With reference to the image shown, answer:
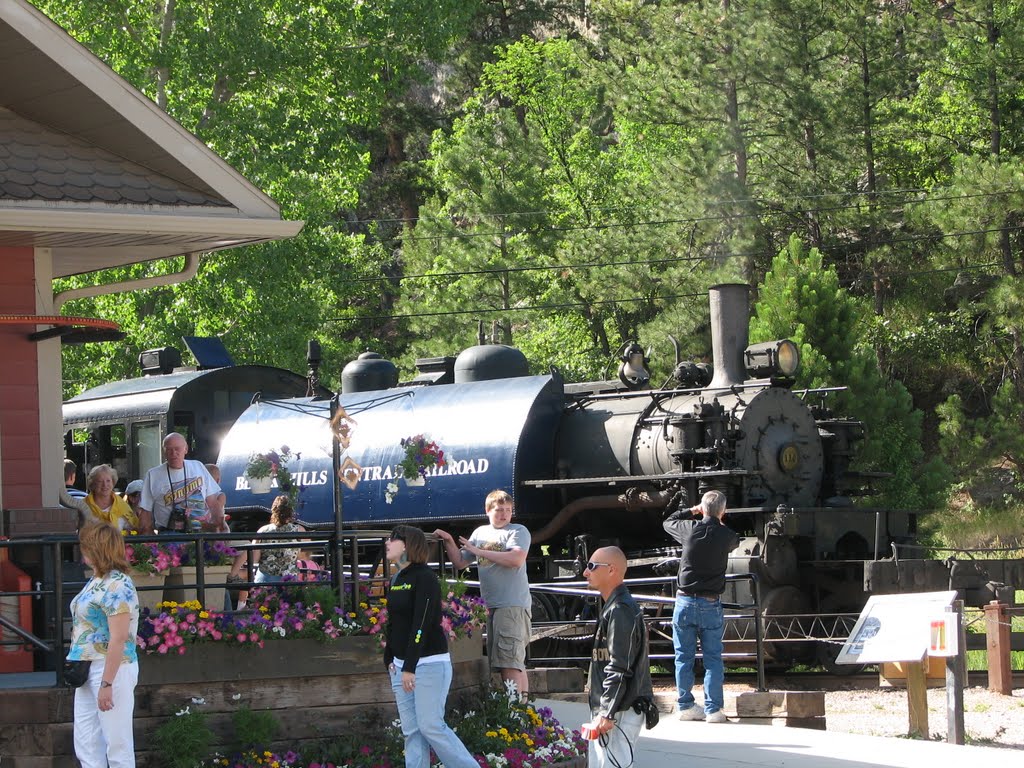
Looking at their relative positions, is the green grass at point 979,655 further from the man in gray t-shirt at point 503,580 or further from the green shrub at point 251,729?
the green shrub at point 251,729

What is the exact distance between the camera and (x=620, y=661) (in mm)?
7227

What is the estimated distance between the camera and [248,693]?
8.67 meters

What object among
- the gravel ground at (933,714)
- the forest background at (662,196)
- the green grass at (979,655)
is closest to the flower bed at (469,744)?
the gravel ground at (933,714)

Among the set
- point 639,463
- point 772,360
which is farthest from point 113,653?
point 772,360

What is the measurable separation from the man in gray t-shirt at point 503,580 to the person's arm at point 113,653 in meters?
3.28

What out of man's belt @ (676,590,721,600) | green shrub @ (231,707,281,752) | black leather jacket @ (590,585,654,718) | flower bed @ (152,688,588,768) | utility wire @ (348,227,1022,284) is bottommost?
flower bed @ (152,688,588,768)

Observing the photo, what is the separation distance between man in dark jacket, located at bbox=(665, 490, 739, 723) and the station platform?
0.31m

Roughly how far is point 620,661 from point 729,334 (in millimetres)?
9154

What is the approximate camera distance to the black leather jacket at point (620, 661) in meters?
7.20

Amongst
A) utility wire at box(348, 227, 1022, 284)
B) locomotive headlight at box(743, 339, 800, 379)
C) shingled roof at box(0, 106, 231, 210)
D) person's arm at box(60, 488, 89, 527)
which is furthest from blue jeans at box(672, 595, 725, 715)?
utility wire at box(348, 227, 1022, 284)

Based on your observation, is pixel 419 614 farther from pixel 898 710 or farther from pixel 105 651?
pixel 898 710

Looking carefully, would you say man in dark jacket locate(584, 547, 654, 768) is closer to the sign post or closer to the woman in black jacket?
the woman in black jacket

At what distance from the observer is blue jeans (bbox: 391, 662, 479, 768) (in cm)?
808

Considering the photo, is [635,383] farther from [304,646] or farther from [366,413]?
[304,646]
